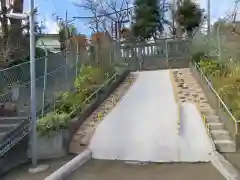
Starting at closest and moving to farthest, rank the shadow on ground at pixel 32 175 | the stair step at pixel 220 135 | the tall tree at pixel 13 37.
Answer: the shadow on ground at pixel 32 175, the stair step at pixel 220 135, the tall tree at pixel 13 37

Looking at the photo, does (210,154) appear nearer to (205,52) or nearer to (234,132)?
(234,132)

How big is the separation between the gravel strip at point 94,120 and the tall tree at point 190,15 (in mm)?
12208

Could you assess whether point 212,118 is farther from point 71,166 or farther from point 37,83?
point 37,83

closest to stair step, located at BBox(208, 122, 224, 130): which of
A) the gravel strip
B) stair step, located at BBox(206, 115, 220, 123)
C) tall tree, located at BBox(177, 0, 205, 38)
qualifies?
stair step, located at BBox(206, 115, 220, 123)

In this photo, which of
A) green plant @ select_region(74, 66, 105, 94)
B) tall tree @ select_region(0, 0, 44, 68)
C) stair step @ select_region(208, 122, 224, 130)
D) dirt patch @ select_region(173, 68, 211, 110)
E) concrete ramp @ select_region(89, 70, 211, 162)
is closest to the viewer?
concrete ramp @ select_region(89, 70, 211, 162)

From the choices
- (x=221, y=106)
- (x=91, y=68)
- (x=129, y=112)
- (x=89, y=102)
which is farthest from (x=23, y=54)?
(x=221, y=106)

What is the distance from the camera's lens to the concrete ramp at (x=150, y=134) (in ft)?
28.1

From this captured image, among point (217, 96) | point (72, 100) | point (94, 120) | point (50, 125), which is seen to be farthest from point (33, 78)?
point (217, 96)

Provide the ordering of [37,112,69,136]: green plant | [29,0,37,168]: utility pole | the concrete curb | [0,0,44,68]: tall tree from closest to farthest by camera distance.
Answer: the concrete curb, [29,0,37,168]: utility pole, [37,112,69,136]: green plant, [0,0,44,68]: tall tree

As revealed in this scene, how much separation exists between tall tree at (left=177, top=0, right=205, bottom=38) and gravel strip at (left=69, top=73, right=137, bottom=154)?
481 inches

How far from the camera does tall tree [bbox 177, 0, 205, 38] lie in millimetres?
26812

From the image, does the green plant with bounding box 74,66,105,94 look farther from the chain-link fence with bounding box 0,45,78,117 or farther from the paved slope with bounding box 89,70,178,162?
the paved slope with bounding box 89,70,178,162

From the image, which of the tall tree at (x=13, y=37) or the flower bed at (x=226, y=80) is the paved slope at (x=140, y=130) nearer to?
the flower bed at (x=226, y=80)

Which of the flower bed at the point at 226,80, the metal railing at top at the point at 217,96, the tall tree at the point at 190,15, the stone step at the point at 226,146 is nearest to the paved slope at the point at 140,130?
the stone step at the point at 226,146
